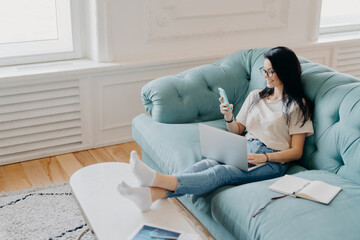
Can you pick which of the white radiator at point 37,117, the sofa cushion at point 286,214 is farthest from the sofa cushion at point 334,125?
the white radiator at point 37,117

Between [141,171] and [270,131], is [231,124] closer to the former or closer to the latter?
[270,131]

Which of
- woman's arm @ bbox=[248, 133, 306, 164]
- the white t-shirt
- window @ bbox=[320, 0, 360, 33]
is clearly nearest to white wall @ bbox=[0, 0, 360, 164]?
window @ bbox=[320, 0, 360, 33]

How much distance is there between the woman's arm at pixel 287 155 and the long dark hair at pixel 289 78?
9cm

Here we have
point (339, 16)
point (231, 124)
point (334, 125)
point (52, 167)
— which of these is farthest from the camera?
point (339, 16)

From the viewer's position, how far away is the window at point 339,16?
427 cm

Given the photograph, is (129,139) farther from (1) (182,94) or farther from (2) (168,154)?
(2) (168,154)

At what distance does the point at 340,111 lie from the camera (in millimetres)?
2129

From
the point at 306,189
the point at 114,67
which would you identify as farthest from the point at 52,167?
the point at 306,189

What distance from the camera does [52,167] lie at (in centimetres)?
303

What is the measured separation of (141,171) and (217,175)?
366 millimetres

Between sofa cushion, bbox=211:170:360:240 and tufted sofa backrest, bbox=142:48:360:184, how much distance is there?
167mm

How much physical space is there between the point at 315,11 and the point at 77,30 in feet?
6.75

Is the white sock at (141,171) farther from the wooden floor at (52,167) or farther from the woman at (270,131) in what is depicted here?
the wooden floor at (52,167)

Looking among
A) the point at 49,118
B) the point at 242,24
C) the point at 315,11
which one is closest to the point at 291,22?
the point at 315,11
